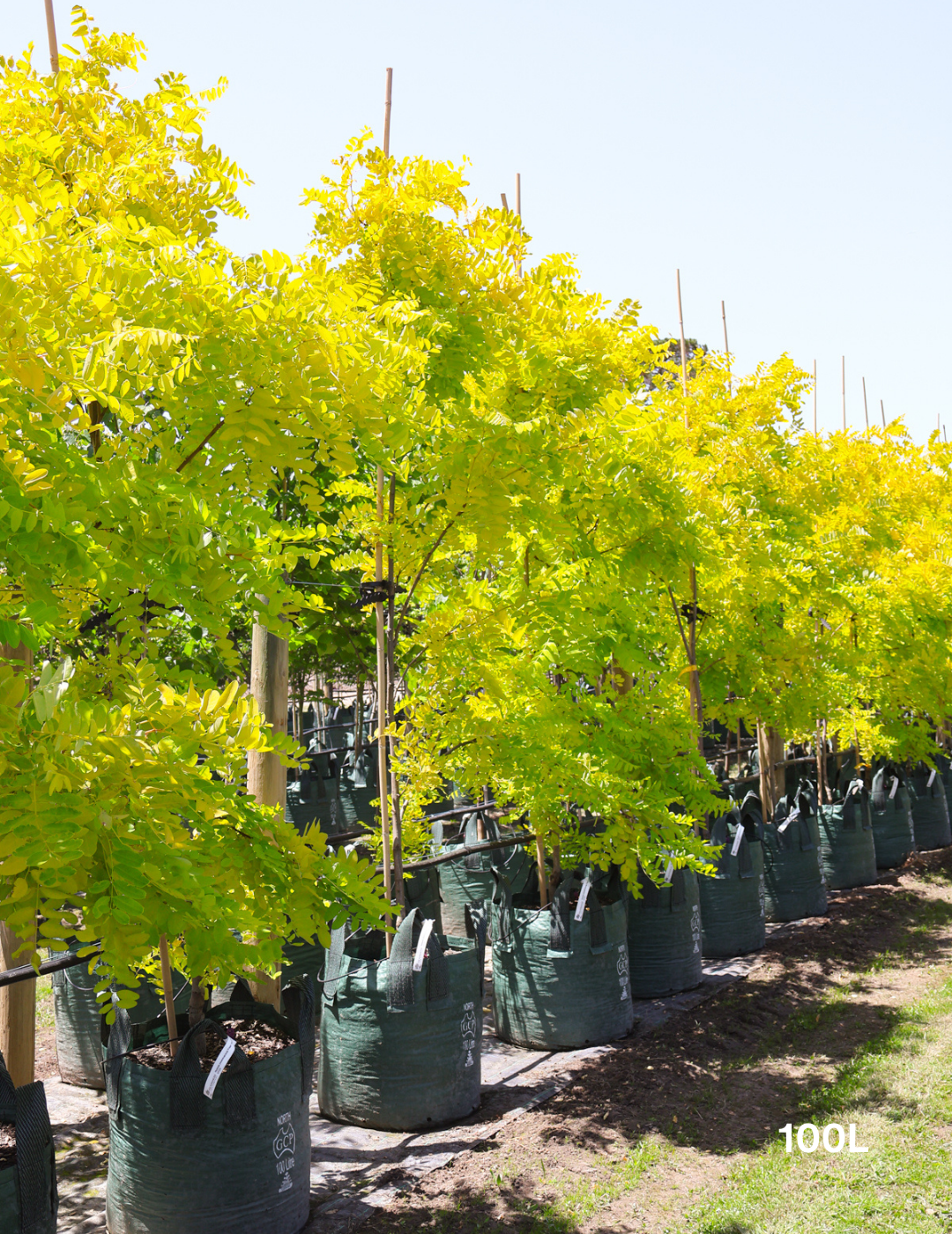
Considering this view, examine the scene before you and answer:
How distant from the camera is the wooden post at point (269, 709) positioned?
489 centimetres

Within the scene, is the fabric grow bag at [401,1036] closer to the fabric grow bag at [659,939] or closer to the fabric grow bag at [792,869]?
the fabric grow bag at [659,939]

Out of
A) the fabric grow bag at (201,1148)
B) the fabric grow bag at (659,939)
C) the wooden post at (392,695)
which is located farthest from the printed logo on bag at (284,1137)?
the fabric grow bag at (659,939)

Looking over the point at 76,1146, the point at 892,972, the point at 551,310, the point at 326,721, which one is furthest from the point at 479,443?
the point at 326,721

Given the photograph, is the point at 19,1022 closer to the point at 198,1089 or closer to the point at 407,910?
the point at 198,1089

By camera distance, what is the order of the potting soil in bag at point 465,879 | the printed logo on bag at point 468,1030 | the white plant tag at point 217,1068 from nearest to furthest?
the white plant tag at point 217,1068 → the printed logo on bag at point 468,1030 → the potting soil in bag at point 465,879

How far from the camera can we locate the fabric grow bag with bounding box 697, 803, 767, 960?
25.1ft

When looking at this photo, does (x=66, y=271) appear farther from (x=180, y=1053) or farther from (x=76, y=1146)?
(x=76, y=1146)

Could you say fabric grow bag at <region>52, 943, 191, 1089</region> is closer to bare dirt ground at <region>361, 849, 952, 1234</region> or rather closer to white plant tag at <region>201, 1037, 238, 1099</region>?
white plant tag at <region>201, 1037, 238, 1099</region>

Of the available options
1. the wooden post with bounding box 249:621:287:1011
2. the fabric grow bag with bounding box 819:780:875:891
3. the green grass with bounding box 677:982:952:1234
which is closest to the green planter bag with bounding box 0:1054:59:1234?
the wooden post with bounding box 249:621:287:1011

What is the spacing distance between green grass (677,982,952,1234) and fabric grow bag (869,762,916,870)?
538cm

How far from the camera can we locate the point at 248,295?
292 centimetres

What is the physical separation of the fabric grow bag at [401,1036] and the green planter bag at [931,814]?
865cm

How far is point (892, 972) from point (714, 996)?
1.59 metres

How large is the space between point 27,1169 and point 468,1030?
92.4 inches
